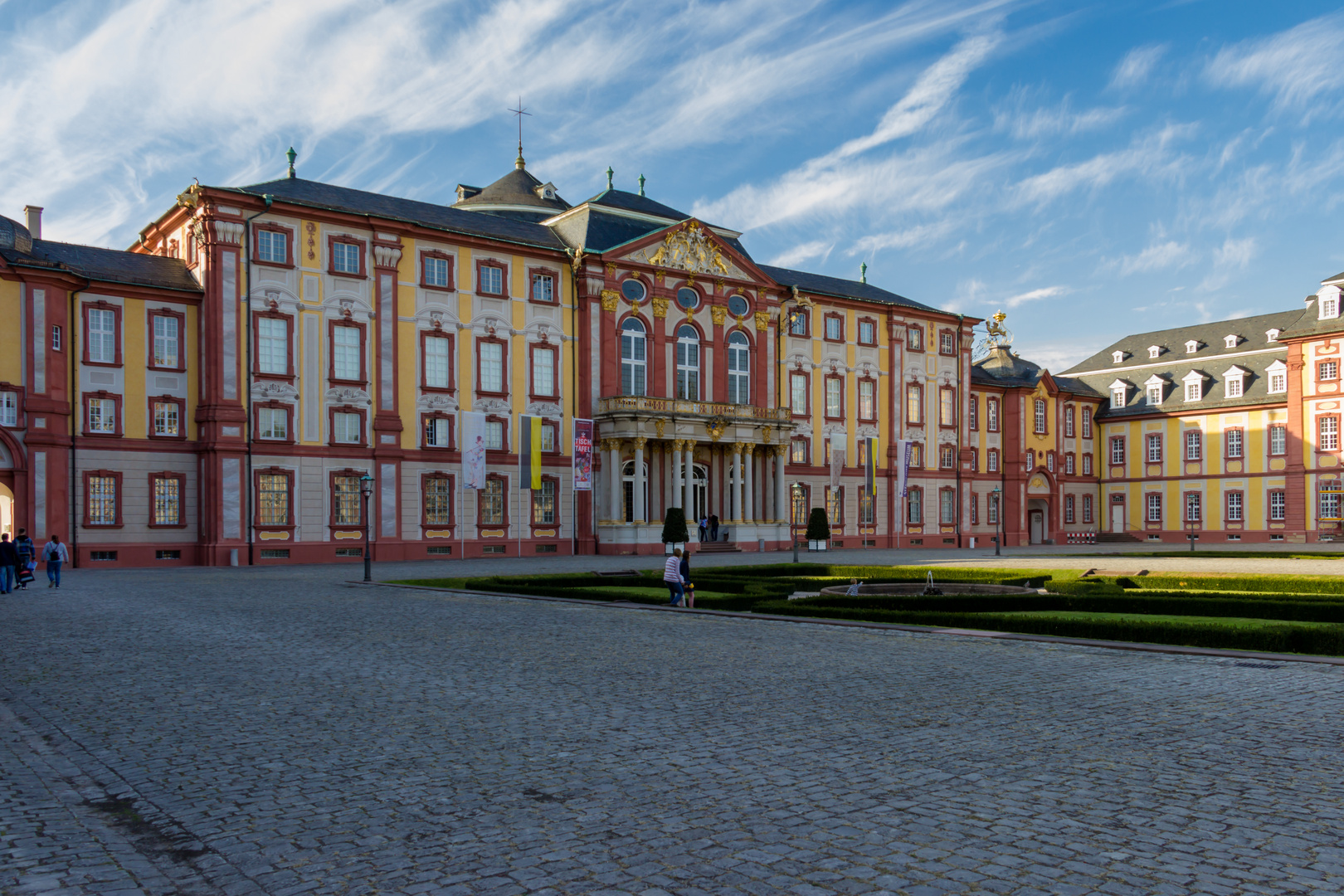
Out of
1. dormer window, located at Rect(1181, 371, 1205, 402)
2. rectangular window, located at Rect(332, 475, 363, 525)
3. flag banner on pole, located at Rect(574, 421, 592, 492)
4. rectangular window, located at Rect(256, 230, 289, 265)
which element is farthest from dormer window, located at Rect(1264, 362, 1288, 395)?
rectangular window, located at Rect(256, 230, 289, 265)

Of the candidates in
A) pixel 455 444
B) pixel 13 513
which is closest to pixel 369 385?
pixel 455 444

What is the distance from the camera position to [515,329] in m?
52.0

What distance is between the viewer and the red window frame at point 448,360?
161 feet

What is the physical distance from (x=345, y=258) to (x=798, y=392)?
2711 cm

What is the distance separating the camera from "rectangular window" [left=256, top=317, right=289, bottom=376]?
44875 mm

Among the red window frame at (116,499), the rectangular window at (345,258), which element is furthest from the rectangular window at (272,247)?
the red window frame at (116,499)

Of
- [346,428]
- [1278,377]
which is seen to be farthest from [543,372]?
[1278,377]

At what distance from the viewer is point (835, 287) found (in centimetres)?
6712

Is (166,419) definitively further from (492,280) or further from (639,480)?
(639,480)

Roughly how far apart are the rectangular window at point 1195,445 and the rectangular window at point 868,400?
27280mm

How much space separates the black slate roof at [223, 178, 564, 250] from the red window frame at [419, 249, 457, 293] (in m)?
1.18

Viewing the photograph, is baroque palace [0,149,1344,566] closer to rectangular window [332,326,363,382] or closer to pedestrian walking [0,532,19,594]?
rectangular window [332,326,363,382]

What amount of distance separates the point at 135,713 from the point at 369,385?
37764 mm

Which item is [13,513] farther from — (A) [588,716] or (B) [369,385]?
(A) [588,716]
